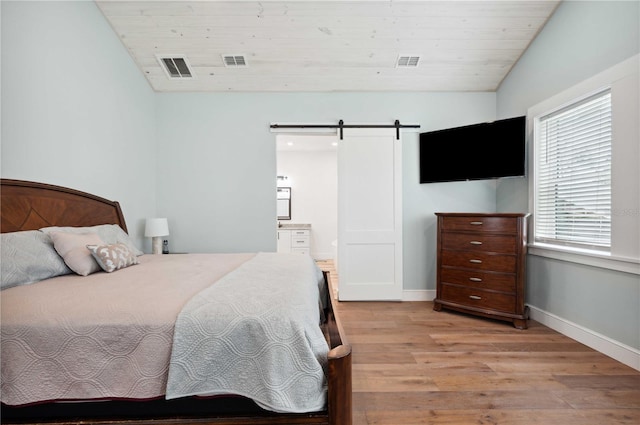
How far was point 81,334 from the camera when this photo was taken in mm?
1127

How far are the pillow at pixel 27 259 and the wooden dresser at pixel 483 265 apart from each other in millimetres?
Result: 3232

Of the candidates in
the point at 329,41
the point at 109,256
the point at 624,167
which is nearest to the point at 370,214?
the point at 329,41

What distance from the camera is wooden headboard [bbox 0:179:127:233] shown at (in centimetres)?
190

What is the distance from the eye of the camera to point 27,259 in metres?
1.70

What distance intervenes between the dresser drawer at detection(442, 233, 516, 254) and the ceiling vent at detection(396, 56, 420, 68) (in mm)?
1885

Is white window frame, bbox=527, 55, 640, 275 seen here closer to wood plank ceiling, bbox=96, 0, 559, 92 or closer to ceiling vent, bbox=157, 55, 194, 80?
wood plank ceiling, bbox=96, 0, 559, 92

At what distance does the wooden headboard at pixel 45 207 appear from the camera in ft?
6.23

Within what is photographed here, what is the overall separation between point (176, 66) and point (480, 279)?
12.8ft

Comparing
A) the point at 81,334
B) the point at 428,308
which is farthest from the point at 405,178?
the point at 81,334

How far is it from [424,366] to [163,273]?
182cm

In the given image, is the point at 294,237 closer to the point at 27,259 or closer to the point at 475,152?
Answer: the point at 475,152

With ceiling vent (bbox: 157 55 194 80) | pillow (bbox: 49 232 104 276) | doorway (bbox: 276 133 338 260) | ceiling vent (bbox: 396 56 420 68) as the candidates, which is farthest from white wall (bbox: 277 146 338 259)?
pillow (bbox: 49 232 104 276)

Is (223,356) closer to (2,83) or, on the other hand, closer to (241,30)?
(2,83)

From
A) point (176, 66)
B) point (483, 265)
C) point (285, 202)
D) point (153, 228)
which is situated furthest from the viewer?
point (285, 202)
